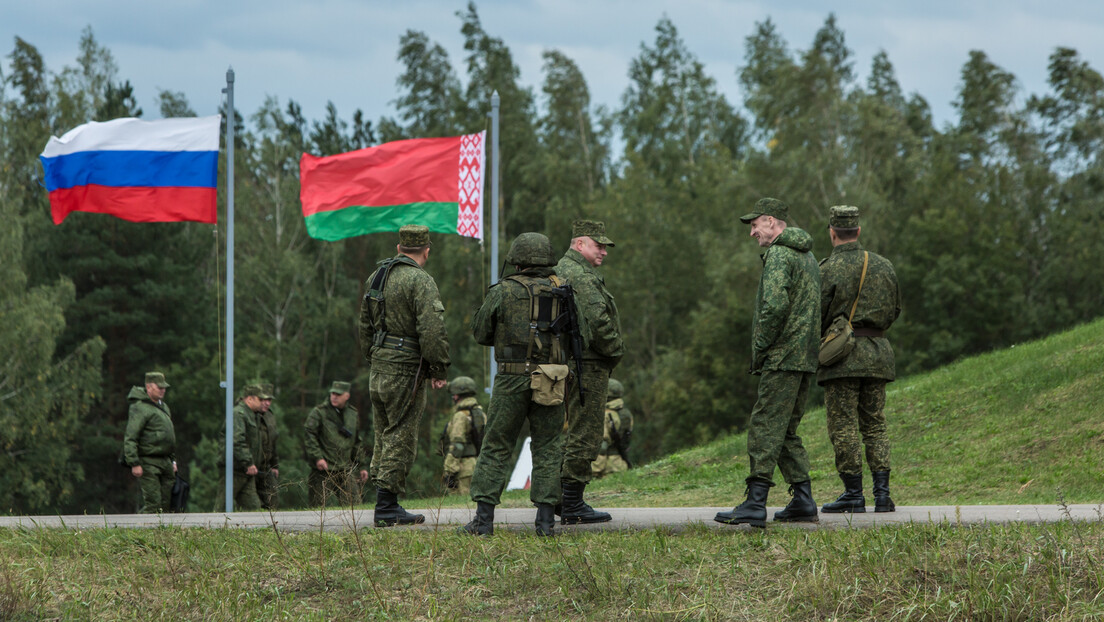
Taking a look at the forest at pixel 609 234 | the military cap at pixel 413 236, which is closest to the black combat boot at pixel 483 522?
the military cap at pixel 413 236

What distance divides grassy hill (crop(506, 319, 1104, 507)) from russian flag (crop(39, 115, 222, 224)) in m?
6.52

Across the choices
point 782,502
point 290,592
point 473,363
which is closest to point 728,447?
point 782,502

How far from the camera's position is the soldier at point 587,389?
856cm

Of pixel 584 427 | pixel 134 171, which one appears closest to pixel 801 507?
pixel 584 427

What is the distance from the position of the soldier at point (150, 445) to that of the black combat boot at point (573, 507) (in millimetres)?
7031

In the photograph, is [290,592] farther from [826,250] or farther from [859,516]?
[826,250]

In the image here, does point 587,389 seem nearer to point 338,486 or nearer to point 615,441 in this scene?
point 338,486

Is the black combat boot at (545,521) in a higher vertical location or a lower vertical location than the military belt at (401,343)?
lower

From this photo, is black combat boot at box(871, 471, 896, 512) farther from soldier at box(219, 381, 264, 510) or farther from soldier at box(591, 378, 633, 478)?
soldier at box(219, 381, 264, 510)

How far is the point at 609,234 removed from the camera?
151 ft

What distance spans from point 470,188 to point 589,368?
8519 millimetres

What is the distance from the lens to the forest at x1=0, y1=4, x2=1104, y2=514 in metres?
42.7

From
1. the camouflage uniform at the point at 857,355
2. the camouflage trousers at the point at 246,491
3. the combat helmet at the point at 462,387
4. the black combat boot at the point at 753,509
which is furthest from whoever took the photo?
the combat helmet at the point at 462,387

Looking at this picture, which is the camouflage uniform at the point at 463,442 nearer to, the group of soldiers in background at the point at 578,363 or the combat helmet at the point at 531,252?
the group of soldiers in background at the point at 578,363
